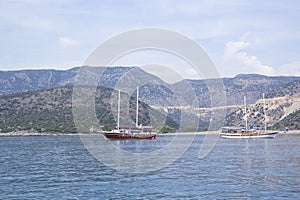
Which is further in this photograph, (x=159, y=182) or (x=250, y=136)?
(x=250, y=136)

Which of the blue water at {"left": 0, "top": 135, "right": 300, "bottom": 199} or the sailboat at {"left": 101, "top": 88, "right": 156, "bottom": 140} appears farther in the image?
the sailboat at {"left": 101, "top": 88, "right": 156, "bottom": 140}

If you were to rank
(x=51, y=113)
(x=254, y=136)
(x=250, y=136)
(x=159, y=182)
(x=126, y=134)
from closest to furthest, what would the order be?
1. (x=159, y=182)
2. (x=126, y=134)
3. (x=254, y=136)
4. (x=250, y=136)
5. (x=51, y=113)

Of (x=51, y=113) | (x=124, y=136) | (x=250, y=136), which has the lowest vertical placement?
(x=250, y=136)

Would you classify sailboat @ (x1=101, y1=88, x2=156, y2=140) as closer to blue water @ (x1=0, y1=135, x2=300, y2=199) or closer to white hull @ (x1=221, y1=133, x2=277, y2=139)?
white hull @ (x1=221, y1=133, x2=277, y2=139)

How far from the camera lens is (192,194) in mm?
30219

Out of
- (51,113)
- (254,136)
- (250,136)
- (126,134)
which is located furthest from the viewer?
(51,113)

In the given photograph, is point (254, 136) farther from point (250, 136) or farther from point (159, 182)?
point (159, 182)

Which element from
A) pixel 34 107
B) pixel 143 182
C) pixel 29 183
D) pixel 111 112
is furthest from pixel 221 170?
pixel 34 107

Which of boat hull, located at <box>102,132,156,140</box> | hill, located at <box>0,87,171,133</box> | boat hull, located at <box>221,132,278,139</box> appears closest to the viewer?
boat hull, located at <box>102,132,156,140</box>

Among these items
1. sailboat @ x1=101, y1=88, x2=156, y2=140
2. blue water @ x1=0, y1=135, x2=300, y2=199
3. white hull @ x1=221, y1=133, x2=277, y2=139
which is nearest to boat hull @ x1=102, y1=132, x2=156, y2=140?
sailboat @ x1=101, y1=88, x2=156, y2=140

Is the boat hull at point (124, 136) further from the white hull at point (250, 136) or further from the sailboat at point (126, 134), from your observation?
the white hull at point (250, 136)

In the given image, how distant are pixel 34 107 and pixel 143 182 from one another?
159 metres

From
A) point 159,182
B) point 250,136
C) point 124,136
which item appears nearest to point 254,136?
point 250,136

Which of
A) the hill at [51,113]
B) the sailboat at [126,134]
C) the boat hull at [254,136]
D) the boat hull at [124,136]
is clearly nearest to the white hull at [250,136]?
the boat hull at [254,136]
